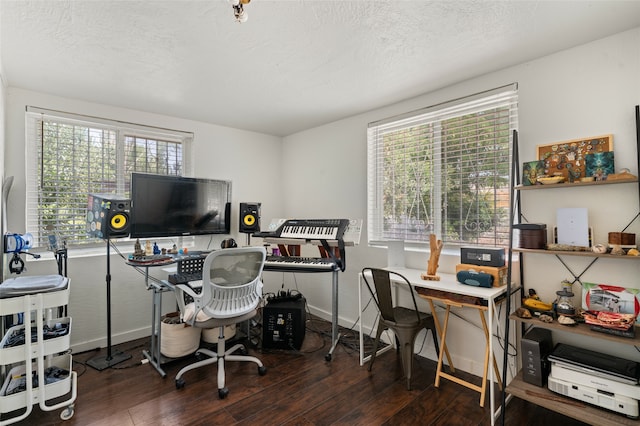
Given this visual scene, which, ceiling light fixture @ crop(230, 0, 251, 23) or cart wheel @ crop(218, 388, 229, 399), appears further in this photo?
cart wheel @ crop(218, 388, 229, 399)

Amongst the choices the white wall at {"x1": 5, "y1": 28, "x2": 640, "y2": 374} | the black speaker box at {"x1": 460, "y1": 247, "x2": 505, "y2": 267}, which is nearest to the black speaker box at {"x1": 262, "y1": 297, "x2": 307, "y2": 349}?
the white wall at {"x1": 5, "y1": 28, "x2": 640, "y2": 374}

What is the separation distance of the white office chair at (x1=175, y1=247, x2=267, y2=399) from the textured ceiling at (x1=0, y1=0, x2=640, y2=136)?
4.39 ft

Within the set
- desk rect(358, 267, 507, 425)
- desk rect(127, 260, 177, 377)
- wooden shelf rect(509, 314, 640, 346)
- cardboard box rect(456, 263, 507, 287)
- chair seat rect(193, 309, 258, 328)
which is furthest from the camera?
desk rect(127, 260, 177, 377)

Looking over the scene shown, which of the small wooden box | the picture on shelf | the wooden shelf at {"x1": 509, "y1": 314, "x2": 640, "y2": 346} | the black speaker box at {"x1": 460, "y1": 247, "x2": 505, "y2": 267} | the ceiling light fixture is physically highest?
the ceiling light fixture

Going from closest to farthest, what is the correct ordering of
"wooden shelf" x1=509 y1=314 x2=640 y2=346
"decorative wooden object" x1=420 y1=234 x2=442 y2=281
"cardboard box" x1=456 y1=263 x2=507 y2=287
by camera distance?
"wooden shelf" x1=509 y1=314 x2=640 y2=346 < "cardboard box" x1=456 y1=263 x2=507 y2=287 < "decorative wooden object" x1=420 y1=234 x2=442 y2=281

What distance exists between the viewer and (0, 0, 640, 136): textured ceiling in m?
1.59

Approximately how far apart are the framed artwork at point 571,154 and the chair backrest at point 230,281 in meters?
2.06

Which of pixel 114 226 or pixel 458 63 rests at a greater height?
pixel 458 63

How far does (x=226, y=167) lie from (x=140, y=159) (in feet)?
2.99

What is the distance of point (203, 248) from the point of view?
3.61 meters

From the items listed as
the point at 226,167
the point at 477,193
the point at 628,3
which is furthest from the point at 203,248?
the point at 628,3

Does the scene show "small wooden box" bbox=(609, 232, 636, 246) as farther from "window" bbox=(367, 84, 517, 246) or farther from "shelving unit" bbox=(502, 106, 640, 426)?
"window" bbox=(367, 84, 517, 246)

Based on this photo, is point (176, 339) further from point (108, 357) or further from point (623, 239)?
point (623, 239)

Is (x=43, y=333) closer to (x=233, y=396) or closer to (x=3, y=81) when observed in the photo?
(x=233, y=396)
